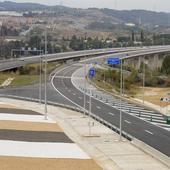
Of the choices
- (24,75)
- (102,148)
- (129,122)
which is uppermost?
(102,148)

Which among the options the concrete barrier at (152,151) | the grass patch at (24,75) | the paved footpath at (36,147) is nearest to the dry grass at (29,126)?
the paved footpath at (36,147)

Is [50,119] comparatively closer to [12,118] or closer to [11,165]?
[12,118]

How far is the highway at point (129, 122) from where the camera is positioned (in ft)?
155

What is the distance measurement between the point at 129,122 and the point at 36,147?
1821cm

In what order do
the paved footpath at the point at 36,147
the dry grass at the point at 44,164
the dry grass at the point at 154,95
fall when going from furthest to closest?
1. the dry grass at the point at 154,95
2. the paved footpath at the point at 36,147
3. the dry grass at the point at 44,164

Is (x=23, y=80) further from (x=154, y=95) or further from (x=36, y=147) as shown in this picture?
(x=36, y=147)

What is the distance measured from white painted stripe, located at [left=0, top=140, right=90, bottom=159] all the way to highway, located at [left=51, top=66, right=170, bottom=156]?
6649 millimetres

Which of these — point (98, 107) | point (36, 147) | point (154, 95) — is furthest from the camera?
point (154, 95)

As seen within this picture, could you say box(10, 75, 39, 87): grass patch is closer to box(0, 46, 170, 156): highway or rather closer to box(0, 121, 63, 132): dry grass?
box(0, 46, 170, 156): highway

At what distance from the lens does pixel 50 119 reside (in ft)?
200

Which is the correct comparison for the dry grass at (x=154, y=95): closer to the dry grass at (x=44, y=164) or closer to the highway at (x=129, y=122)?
the highway at (x=129, y=122)

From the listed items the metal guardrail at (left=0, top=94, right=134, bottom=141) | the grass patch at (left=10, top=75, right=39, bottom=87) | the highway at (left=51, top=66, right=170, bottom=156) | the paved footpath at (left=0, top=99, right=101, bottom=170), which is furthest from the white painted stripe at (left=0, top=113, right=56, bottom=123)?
the grass patch at (left=10, top=75, right=39, bottom=87)

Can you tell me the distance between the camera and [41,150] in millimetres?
42531

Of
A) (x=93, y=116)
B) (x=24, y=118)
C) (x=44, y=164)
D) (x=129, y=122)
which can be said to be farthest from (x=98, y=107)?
(x=44, y=164)
